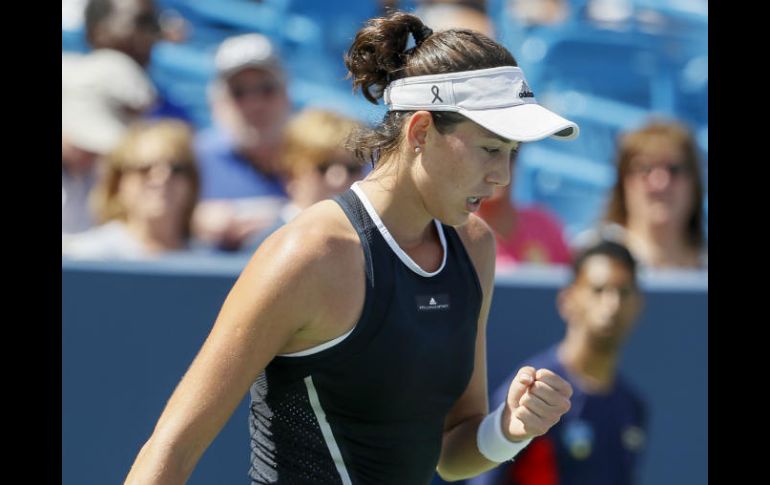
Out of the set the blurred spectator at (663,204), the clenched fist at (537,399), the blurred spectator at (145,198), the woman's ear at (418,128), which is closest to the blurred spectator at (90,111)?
the blurred spectator at (145,198)

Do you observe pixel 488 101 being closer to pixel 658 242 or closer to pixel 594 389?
pixel 594 389

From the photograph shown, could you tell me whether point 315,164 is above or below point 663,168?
above

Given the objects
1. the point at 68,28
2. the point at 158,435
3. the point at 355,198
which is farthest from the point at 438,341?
the point at 68,28

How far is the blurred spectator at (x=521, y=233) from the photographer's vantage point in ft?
15.2

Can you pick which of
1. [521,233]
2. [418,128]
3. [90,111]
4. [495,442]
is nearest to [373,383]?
[495,442]

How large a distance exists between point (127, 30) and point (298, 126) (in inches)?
53.2

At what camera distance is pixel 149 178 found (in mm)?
4523

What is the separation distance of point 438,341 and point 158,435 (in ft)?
2.05

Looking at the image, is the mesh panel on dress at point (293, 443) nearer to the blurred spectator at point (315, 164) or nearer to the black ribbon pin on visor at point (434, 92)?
the black ribbon pin on visor at point (434, 92)

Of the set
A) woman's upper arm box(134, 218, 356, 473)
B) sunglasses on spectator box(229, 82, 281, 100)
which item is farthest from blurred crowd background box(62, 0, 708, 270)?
woman's upper arm box(134, 218, 356, 473)

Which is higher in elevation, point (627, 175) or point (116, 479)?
point (627, 175)

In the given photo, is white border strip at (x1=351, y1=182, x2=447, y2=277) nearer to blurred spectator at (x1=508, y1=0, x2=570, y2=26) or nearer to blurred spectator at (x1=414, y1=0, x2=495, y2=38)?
blurred spectator at (x1=414, y1=0, x2=495, y2=38)

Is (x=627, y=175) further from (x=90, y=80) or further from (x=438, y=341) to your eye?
(x=438, y=341)

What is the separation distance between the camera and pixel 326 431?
7.80 feet
